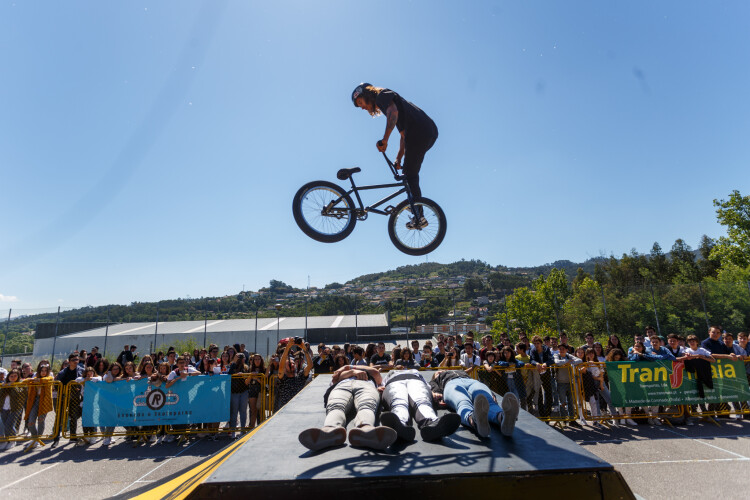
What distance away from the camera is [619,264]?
65.0 m

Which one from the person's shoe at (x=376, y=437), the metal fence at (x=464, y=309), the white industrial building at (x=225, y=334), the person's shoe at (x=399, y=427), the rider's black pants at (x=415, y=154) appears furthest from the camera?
the white industrial building at (x=225, y=334)

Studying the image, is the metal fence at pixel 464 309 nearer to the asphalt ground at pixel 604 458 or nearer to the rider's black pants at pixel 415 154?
the asphalt ground at pixel 604 458

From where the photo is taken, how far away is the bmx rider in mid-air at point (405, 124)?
204 inches

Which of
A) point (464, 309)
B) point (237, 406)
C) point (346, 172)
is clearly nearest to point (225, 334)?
point (464, 309)

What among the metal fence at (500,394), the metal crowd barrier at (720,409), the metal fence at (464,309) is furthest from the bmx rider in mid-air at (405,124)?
→ the metal fence at (464,309)

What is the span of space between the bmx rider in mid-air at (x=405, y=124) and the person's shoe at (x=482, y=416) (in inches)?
125

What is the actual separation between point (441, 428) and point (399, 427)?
1.14ft

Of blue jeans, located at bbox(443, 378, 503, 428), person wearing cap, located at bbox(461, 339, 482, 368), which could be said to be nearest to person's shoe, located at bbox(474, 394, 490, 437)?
blue jeans, located at bbox(443, 378, 503, 428)

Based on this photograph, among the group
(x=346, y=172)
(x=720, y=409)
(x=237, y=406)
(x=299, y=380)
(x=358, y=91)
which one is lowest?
(x=720, y=409)

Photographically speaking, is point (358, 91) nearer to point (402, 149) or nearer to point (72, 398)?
point (402, 149)

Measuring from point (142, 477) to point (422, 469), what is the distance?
587 centimetres

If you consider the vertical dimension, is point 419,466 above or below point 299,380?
above

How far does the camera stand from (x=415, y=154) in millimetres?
5473

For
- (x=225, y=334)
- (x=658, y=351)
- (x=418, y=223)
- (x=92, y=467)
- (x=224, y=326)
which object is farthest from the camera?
(x=224, y=326)
